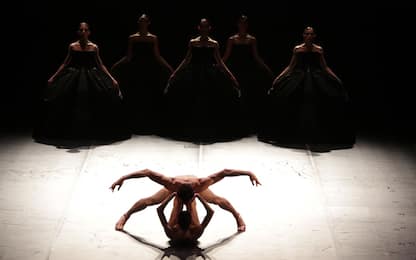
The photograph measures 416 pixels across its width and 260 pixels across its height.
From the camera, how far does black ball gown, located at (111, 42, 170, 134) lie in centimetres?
1348

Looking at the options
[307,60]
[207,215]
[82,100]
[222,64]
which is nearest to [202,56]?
[222,64]

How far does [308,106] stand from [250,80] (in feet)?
2.97

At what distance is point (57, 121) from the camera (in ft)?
42.9

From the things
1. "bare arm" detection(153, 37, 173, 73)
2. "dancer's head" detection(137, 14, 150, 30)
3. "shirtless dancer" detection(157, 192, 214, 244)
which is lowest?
"shirtless dancer" detection(157, 192, 214, 244)

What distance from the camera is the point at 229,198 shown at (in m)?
11.2

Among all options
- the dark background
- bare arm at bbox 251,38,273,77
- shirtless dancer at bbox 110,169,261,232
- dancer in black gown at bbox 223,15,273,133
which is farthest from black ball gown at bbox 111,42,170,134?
shirtless dancer at bbox 110,169,261,232

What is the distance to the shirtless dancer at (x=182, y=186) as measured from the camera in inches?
391

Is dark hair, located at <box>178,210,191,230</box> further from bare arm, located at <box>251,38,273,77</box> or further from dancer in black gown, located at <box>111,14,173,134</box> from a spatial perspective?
bare arm, located at <box>251,38,273,77</box>

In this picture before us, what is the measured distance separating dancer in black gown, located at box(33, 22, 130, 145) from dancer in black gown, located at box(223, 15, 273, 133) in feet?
4.86

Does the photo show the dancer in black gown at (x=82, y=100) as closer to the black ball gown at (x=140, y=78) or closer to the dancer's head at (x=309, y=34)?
the black ball gown at (x=140, y=78)

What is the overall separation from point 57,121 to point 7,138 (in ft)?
2.03

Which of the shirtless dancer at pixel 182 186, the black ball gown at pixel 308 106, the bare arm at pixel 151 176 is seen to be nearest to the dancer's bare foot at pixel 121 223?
the shirtless dancer at pixel 182 186

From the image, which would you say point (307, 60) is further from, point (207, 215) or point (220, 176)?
point (207, 215)

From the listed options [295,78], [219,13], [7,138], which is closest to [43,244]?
[7,138]
